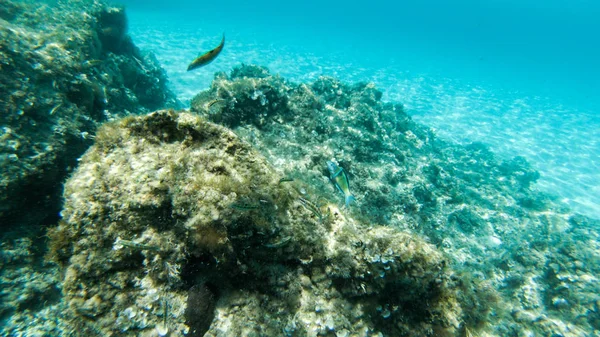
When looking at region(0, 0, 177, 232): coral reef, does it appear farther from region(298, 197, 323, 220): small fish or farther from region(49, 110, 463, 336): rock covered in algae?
region(298, 197, 323, 220): small fish

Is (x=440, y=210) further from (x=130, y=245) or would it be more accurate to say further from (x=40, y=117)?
(x=40, y=117)

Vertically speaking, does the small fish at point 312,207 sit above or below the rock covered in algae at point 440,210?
above

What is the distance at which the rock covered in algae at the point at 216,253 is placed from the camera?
211 cm

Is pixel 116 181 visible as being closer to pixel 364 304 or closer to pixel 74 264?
pixel 74 264

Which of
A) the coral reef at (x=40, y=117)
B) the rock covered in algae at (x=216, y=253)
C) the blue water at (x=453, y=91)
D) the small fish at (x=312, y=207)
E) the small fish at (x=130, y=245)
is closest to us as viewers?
the small fish at (x=130, y=245)

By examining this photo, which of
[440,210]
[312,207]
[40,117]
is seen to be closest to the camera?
[312,207]

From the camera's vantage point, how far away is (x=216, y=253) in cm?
216

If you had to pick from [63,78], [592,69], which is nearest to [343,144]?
[63,78]

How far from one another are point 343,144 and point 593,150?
23.0 metres

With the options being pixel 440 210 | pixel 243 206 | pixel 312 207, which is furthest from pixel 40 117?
pixel 440 210

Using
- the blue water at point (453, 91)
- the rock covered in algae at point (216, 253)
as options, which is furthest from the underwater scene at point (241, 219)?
the blue water at point (453, 91)

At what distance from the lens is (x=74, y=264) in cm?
212

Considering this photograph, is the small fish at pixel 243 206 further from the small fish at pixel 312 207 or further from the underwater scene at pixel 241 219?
the small fish at pixel 312 207

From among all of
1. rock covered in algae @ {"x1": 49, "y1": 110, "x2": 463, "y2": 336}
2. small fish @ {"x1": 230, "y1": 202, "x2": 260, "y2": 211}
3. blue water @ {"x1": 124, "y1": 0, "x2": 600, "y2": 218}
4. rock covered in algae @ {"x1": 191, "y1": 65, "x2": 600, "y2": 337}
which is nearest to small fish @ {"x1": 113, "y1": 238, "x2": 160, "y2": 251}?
rock covered in algae @ {"x1": 49, "y1": 110, "x2": 463, "y2": 336}
